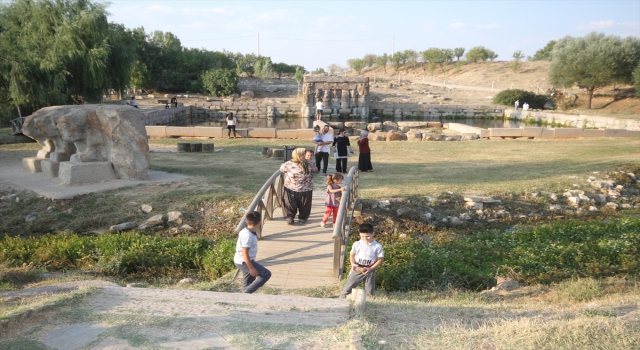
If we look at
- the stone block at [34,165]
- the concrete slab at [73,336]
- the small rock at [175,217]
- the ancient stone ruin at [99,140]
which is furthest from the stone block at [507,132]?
the concrete slab at [73,336]

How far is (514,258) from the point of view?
→ 27.9 ft

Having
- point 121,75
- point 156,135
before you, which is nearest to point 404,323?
point 156,135

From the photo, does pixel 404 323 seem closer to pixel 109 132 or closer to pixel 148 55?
pixel 109 132

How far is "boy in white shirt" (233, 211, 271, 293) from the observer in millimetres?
6086

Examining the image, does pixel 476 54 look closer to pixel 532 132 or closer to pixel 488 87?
pixel 488 87

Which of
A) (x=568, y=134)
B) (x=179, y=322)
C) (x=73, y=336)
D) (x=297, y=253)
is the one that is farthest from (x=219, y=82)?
(x=73, y=336)

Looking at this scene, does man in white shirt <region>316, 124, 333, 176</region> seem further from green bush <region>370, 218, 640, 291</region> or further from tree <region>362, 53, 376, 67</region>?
tree <region>362, 53, 376, 67</region>

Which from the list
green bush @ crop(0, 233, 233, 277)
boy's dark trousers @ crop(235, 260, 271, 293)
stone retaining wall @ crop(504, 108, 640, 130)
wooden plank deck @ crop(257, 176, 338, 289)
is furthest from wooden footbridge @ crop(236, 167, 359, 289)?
stone retaining wall @ crop(504, 108, 640, 130)

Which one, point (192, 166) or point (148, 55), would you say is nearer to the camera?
point (192, 166)

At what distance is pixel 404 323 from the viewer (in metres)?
4.68

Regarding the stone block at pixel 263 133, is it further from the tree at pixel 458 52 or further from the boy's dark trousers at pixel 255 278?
the tree at pixel 458 52

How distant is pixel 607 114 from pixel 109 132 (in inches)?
1242

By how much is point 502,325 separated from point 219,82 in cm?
4964

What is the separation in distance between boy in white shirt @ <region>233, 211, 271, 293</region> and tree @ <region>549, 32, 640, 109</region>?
39604mm
